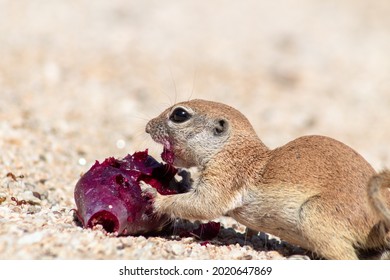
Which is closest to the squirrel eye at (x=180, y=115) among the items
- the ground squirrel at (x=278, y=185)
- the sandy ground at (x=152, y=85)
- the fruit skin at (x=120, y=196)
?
the ground squirrel at (x=278, y=185)

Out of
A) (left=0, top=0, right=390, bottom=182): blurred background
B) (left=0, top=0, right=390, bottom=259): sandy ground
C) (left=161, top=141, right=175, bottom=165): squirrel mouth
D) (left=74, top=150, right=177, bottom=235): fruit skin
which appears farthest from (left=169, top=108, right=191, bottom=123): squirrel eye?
(left=0, top=0, right=390, bottom=182): blurred background

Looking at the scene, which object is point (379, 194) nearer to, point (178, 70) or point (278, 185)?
point (278, 185)

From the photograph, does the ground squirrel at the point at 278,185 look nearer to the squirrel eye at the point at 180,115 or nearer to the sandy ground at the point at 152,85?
the squirrel eye at the point at 180,115

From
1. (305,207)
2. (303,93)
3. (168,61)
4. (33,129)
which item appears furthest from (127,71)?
(305,207)

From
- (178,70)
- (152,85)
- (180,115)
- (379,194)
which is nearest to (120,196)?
(180,115)

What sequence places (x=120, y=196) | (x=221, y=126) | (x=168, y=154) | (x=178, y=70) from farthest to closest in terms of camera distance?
1. (x=178, y=70)
2. (x=168, y=154)
3. (x=221, y=126)
4. (x=120, y=196)

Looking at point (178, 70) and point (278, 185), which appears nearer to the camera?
point (278, 185)

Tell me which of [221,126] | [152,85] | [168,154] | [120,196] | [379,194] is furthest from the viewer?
[152,85]
